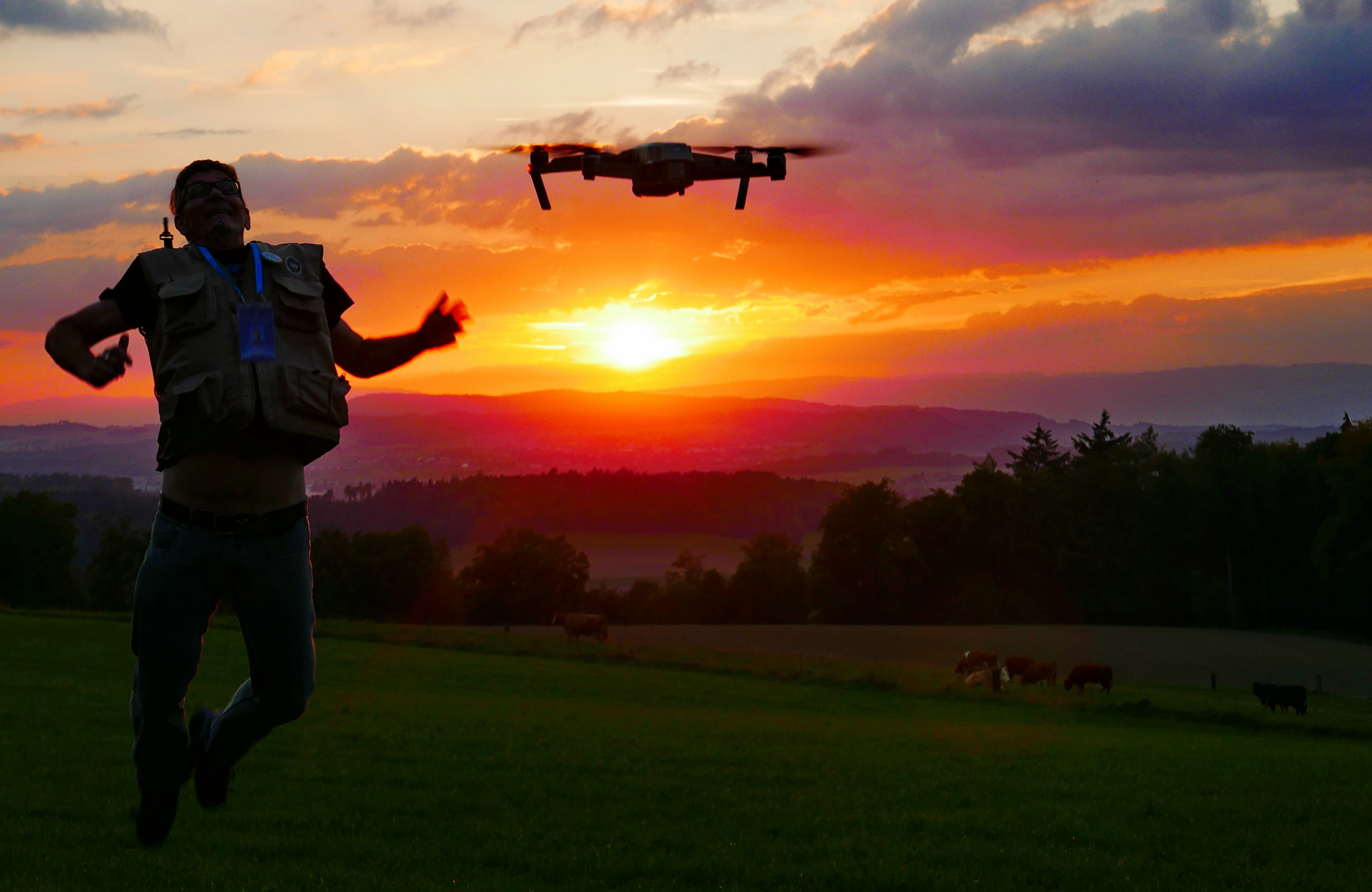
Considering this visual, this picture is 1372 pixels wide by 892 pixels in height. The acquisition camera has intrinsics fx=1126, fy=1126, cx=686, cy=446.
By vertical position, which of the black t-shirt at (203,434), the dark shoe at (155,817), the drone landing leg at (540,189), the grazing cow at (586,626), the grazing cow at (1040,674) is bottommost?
the grazing cow at (1040,674)

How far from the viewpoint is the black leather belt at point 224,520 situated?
219 inches

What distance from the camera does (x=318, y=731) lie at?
17.2 metres

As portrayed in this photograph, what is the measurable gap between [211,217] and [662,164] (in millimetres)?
9146

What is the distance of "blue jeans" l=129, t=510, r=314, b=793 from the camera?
18.5 feet

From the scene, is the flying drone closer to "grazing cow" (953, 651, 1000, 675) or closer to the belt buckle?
the belt buckle

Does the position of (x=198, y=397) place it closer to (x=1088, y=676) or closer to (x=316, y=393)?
(x=316, y=393)

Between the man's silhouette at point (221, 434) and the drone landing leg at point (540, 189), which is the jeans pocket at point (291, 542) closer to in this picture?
the man's silhouette at point (221, 434)

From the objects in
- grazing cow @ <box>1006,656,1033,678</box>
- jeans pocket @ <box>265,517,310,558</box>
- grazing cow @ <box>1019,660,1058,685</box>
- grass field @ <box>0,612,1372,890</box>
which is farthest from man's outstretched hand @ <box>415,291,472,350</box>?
grazing cow @ <box>1006,656,1033,678</box>

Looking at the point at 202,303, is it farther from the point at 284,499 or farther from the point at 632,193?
the point at 632,193

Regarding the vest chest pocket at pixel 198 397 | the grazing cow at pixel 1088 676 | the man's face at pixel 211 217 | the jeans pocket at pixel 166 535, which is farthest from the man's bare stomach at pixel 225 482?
the grazing cow at pixel 1088 676

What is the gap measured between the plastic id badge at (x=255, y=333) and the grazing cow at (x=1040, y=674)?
2292 inches

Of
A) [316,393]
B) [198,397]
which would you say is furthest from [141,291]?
[316,393]

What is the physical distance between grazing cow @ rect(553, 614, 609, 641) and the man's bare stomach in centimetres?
6424

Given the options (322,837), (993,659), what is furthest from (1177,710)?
(322,837)
